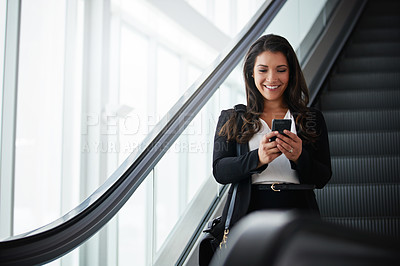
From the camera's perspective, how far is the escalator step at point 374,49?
5.00 metres

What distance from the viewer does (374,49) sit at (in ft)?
16.6

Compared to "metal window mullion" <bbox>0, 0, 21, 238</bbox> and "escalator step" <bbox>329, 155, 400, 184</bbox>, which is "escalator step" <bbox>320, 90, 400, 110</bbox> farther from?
"metal window mullion" <bbox>0, 0, 21, 238</bbox>

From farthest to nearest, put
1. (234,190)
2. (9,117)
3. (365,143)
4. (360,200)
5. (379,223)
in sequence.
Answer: (9,117)
(365,143)
(360,200)
(379,223)
(234,190)

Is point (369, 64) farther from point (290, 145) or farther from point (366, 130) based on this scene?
point (290, 145)

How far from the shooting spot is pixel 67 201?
5547mm

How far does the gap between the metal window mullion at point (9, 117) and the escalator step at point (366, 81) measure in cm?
347

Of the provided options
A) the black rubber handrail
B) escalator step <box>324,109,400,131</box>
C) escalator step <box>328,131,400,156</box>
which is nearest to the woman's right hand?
the black rubber handrail

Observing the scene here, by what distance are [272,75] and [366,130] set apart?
7.97 feet

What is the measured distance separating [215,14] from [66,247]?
30.2ft

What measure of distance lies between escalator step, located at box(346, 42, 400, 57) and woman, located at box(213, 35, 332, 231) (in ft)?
11.5

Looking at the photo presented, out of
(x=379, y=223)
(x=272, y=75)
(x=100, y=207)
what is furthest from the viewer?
(x=379, y=223)

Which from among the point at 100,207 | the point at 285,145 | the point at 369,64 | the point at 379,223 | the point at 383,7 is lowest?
the point at 379,223

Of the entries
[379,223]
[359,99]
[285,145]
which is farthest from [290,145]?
[359,99]

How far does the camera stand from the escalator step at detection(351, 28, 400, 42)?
5.27 m
